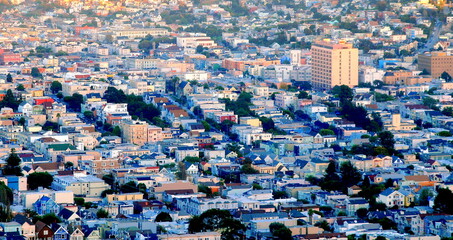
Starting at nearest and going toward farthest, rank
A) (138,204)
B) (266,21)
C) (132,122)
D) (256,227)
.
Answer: (256,227) < (138,204) < (132,122) < (266,21)

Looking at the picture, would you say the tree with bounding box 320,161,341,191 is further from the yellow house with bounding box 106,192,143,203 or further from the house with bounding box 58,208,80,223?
the house with bounding box 58,208,80,223

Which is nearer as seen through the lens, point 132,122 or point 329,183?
point 329,183

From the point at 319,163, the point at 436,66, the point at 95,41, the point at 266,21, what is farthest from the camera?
the point at 266,21

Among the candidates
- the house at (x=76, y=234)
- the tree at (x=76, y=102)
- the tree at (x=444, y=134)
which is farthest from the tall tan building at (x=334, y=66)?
the house at (x=76, y=234)

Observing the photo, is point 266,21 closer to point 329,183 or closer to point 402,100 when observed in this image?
point 402,100

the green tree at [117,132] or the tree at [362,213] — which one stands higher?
the green tree at [117,132]

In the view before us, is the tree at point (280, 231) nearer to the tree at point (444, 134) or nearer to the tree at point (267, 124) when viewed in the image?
the tree at point (444, 134)

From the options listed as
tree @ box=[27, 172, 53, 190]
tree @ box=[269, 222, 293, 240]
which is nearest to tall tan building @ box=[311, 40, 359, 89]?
tree @ box=[27, 172, 53, 190]

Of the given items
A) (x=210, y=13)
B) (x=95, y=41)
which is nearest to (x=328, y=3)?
(x=210, y=13)
